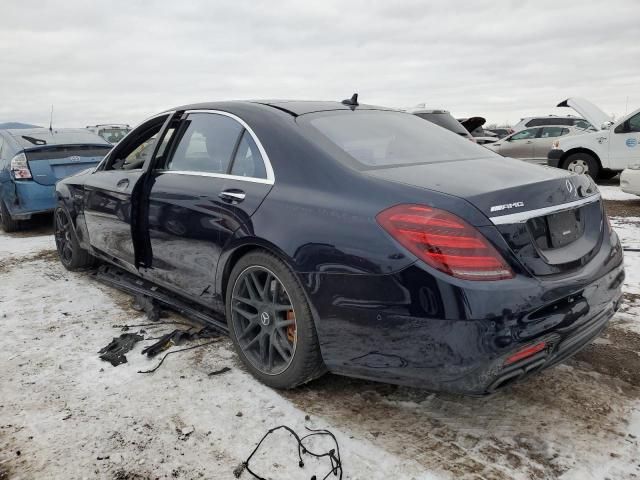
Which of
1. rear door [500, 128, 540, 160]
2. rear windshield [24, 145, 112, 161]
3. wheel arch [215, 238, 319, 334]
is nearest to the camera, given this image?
wheel arch [215, 238, 319, 334]

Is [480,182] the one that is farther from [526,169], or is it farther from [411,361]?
[411,361]

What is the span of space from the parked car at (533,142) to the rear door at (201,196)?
12744mm

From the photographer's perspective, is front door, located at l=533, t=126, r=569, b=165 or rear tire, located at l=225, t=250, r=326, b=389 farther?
front door, located at l=533, t=126, r=569, b=165

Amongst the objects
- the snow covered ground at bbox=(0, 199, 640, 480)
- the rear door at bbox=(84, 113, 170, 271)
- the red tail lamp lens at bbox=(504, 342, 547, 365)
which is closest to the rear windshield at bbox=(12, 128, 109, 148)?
the rear door at bbox=(84, 113, 170, 271)

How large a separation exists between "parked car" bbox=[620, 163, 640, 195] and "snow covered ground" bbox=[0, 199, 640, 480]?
5212 millimetres

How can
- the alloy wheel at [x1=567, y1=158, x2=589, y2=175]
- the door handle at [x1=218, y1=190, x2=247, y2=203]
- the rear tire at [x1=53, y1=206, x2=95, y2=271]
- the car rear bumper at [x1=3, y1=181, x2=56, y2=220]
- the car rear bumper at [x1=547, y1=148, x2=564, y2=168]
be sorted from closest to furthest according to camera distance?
the door handle at [x1=218, y1=190, x2=247, y2=203] < the rear tire at [x1=53, y1=206, x2=95, y2=271] < the car rear bumper at [x1=3, y1=181, x2=56, y2=220] < the alloy wheel at [x1=567, y1=158, x2=589, y2=175] < the car rear bumper at [x1=547, y1=148, x2=564, y2=168]

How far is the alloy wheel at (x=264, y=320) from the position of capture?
A: 8.70 feet

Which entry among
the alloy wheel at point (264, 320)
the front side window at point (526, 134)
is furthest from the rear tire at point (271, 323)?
the front side window at point (526, 134)

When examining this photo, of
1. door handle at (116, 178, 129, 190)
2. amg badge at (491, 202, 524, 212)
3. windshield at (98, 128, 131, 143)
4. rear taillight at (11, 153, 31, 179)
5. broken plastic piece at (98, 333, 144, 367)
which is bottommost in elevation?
broken plastic piece at (98, 333, 144, 367)

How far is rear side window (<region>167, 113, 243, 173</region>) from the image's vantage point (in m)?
3.09

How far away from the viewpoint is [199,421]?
2.48 metres

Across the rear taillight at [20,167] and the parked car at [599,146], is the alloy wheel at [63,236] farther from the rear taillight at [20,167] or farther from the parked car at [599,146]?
→ the parked car at [599,146]

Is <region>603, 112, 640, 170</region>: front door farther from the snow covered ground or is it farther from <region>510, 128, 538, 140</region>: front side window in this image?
the snow covered ground

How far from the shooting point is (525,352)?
2.08m
